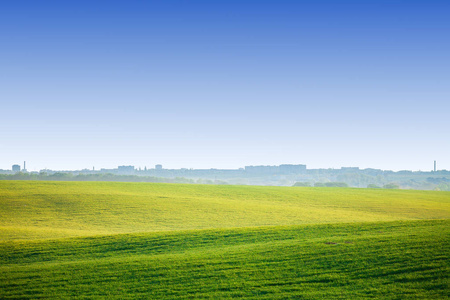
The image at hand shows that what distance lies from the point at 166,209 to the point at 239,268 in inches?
1056

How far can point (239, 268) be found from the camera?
12578mm

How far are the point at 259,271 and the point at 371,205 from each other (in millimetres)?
38956

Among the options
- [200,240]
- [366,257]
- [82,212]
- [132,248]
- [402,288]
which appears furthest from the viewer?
[82,212]

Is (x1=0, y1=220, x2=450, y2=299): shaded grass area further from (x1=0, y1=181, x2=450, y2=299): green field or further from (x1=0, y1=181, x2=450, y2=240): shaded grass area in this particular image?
(x1=0, y1=181, x2=450, y2=240): shaded grass area

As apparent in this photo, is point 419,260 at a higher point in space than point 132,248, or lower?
higher

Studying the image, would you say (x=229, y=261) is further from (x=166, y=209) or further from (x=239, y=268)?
(x=166, y=209)

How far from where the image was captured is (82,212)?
35750 millimetres

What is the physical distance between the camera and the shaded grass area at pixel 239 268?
10.5 metres

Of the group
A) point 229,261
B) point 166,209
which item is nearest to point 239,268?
point 229,261

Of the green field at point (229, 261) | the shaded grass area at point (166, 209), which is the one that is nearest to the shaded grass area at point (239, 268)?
the green field at point (229, 261)

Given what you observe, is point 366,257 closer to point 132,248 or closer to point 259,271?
point 259,271

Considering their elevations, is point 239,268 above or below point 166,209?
above

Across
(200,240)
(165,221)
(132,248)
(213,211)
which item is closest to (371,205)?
(213,211)

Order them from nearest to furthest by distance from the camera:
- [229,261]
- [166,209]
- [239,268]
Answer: [239,268], [229,261], [166,209]
